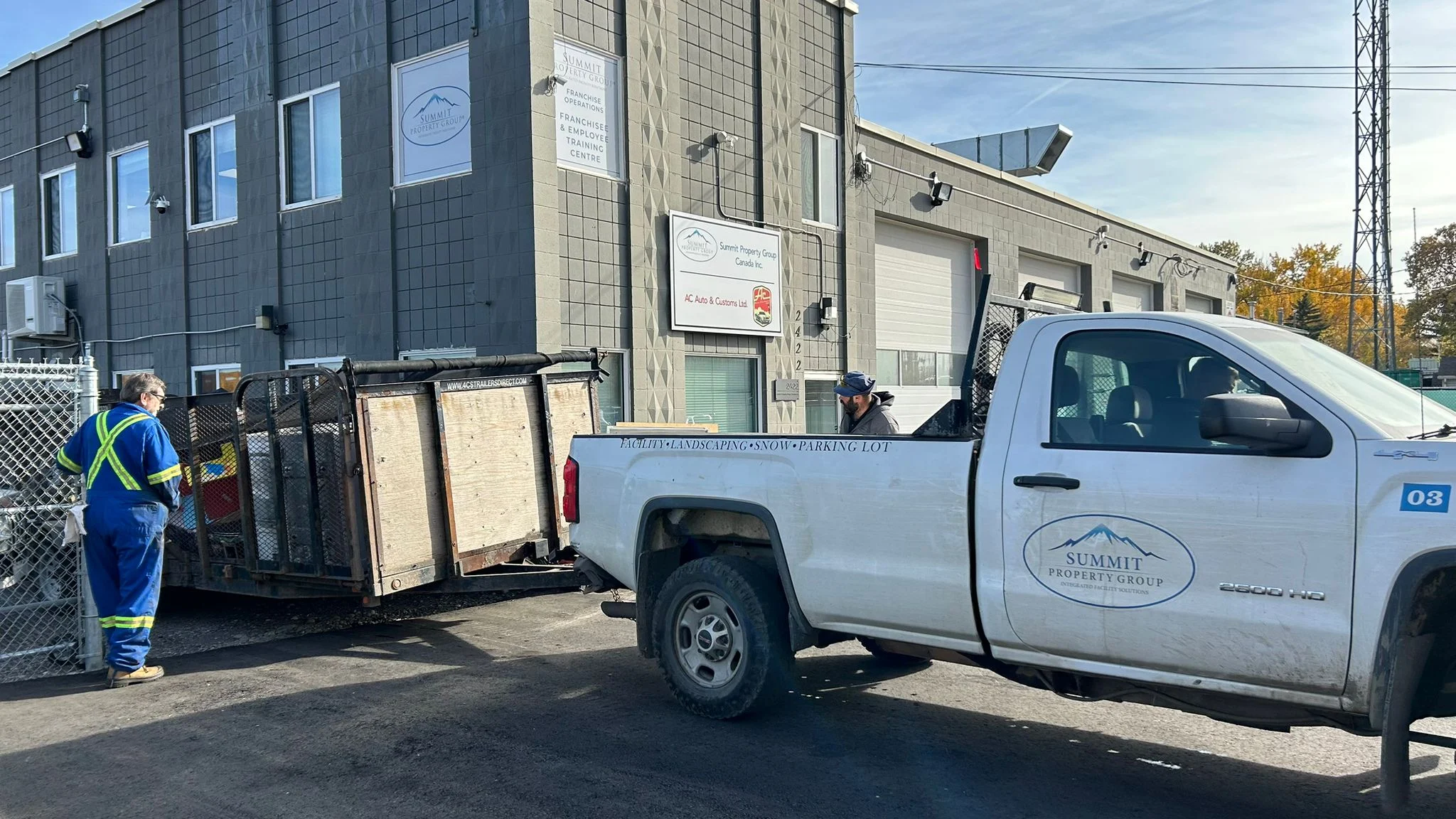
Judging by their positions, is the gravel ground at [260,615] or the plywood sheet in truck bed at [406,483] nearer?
the plywood sheet in truck bed at [406,483]

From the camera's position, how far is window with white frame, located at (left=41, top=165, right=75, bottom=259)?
18.8 meters

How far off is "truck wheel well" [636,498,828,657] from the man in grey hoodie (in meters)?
2.14

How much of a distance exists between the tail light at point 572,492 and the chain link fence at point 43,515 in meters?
3.34

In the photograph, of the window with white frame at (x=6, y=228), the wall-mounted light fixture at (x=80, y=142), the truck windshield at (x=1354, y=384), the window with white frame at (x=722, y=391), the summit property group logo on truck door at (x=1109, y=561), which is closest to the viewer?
the truck windshield at (x=1354, y=384)

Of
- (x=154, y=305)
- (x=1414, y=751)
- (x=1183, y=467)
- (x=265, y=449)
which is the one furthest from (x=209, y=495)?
(x=154, y=305)

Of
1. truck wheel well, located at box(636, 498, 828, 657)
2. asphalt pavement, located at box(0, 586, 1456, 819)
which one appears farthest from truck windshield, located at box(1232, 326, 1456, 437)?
truck wheel well, located at box(636, 498, 828, 657)

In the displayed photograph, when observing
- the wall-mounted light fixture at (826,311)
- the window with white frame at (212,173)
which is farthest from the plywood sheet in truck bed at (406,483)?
the window with white frame at (212,173)

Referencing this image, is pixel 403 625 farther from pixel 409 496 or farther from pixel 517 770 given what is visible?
pixel 517 770

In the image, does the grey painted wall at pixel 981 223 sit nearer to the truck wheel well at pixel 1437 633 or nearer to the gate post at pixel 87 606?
the truck wheel well at pixel 1437 633

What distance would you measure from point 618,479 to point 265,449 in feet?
10.0

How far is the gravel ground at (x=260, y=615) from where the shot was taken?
793 cm

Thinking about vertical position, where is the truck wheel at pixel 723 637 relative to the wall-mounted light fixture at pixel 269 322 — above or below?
below

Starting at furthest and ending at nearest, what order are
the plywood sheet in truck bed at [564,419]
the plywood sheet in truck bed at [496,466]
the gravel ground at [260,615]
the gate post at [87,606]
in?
1. the plywood sheet in truck bed at [564,419]
2. the gravel ground at [260,615]
3. the plywood sheet in truck bed at [496,466]
4. the gate post at [87,606]

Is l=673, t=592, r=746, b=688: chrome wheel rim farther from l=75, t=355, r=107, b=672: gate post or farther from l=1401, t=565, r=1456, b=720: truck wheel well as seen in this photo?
l=75, t=355, r=107, b=672: gate post
